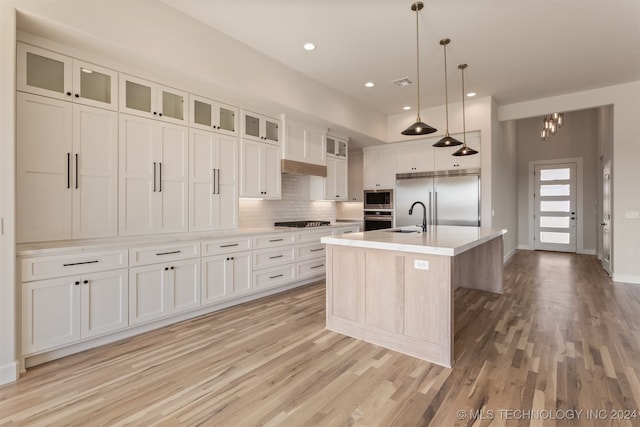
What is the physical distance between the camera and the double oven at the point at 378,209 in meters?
6.64

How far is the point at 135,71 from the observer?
3.08 metres

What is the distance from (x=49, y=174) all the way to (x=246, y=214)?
2410 millimetres

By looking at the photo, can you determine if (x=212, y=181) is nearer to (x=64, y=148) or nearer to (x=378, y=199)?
(x=64, y=148)

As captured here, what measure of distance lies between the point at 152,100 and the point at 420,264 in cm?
301

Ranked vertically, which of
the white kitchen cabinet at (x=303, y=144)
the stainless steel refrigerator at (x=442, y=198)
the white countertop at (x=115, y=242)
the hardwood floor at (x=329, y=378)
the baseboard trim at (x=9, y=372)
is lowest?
the hardwood floor at (x=329, y=378)

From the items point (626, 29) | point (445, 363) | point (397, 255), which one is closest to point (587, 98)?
point (626, 29)

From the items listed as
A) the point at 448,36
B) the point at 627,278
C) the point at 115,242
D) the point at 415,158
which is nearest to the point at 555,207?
the point at 627,278

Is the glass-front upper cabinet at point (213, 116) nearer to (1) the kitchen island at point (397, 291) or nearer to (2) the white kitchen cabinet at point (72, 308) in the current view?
(2) the white kitchen cabinet at point (72, 308)

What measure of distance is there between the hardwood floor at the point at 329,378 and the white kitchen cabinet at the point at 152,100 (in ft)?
7.06

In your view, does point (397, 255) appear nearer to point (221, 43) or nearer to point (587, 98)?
point (221, 43)

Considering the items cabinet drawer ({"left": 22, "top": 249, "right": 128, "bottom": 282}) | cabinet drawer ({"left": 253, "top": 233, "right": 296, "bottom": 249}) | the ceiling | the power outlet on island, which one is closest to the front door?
the ceiling

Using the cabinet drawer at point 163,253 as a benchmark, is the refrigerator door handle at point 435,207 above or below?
above

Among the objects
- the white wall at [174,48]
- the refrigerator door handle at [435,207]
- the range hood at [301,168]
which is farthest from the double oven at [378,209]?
the white wall at [174,48]

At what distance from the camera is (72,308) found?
2561 millimetres
